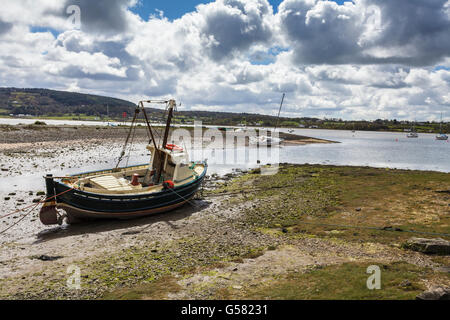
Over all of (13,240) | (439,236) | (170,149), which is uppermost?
(170,149)

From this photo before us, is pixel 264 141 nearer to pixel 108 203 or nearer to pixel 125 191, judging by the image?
pixel 125 191

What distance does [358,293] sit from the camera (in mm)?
8945

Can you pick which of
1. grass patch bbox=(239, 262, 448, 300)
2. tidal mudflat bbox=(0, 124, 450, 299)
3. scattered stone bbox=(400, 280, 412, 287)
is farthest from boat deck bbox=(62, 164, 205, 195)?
scattered stone bbox=(400, 280, 412, 287)

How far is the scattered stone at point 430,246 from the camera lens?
11.9m

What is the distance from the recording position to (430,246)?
12.2 metres

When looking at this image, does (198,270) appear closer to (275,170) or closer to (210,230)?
(210,230)

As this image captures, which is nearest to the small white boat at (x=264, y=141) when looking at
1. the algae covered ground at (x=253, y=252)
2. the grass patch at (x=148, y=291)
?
the algae covered ground at (x=253, y=252)

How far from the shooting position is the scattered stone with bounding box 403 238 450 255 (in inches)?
470

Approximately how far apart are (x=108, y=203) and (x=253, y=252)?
11.1m

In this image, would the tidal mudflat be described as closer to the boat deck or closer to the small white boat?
the boat deck

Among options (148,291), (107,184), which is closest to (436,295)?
(148,291)

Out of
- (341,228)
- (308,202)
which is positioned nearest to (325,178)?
(308,202)

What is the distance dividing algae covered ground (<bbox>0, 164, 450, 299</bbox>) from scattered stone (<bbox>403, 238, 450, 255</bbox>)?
45 centimetres

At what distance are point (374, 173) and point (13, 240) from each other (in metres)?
36.0
